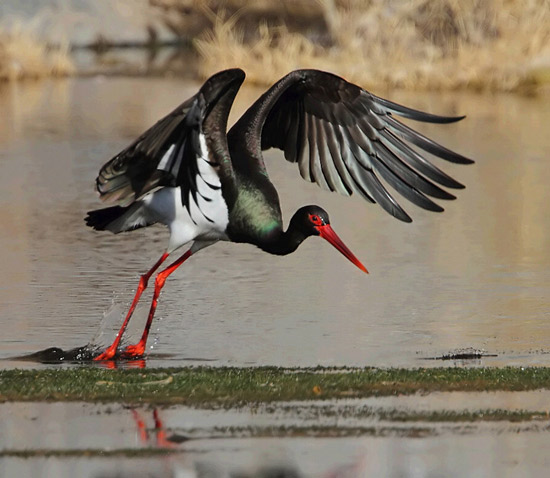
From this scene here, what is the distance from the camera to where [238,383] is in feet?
24.3

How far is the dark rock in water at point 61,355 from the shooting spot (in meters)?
8.44

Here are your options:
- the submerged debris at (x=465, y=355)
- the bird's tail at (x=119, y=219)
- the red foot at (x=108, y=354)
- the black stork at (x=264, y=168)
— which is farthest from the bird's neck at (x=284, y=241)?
the submerged debris at (x=465, y=355)

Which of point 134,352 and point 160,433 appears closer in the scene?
point 160,433

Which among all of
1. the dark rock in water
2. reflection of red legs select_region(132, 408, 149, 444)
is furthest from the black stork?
reflection of red legs select_region(132, 408, 149, 444)

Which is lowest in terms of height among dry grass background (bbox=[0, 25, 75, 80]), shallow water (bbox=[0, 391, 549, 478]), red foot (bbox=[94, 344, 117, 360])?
shallow water (bbox=[0, 391, 549, 478])

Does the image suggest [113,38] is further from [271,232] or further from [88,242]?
[271,232]

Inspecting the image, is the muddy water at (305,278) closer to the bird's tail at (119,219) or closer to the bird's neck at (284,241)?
the bird's neck at (284,241)

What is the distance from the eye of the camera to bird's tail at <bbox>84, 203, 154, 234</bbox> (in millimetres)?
9469

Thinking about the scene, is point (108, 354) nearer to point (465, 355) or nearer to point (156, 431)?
point (465, 355)

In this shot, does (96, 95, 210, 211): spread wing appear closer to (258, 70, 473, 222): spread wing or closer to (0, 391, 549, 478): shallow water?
(258, 70, 473, 222): spread wing

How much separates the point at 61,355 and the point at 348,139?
2.39 m

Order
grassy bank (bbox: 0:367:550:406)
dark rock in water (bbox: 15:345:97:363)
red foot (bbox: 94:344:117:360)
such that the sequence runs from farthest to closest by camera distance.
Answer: red foot (bbox: 94:344:117:360) < dark rock in water (bbox: 15:345:97:363) < grassy bank (bbox: 0:367:550:406)

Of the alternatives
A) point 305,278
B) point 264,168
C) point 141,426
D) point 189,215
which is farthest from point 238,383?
point 305,278

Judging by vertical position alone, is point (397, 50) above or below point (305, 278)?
above
